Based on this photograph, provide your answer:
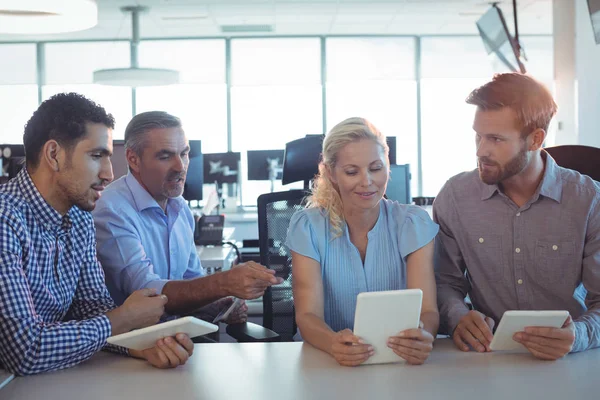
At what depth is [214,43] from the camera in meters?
10.2

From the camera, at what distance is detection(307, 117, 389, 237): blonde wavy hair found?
2.21 meters

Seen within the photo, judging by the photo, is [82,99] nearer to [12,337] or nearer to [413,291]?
[12,337]

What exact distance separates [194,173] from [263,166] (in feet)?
10.7

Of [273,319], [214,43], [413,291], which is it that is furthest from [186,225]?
[214,43]

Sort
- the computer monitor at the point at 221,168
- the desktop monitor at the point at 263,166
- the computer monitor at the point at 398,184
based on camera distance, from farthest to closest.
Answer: the desktop monitor at the point at 263,166
the computer monitor at the point at 221,168
the computer monitor at the point at 398,184

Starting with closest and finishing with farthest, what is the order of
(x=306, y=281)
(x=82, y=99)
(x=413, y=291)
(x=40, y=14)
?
(x=413, y=291), (x=82, y=99), (x=306, y=281), (x=40, y=14)

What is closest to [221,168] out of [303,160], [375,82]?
[375,82]

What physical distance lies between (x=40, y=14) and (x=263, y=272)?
229 centimetres

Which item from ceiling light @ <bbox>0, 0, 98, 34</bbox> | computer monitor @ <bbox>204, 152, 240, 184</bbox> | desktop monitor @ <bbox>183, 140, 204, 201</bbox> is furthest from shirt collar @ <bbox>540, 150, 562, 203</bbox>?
computer monitor @ <bbox>204, 152, 240, 184</bbox>

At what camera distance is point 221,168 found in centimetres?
753

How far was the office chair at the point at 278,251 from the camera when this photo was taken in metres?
2.65

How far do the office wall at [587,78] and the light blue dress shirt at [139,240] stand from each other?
4.84 metres

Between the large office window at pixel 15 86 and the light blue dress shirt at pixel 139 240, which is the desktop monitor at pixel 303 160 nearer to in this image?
the light blue dress shirt at pixel 139 240

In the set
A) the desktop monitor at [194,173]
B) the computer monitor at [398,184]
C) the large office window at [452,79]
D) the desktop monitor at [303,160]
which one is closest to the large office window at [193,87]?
the large office window at [452,79]
